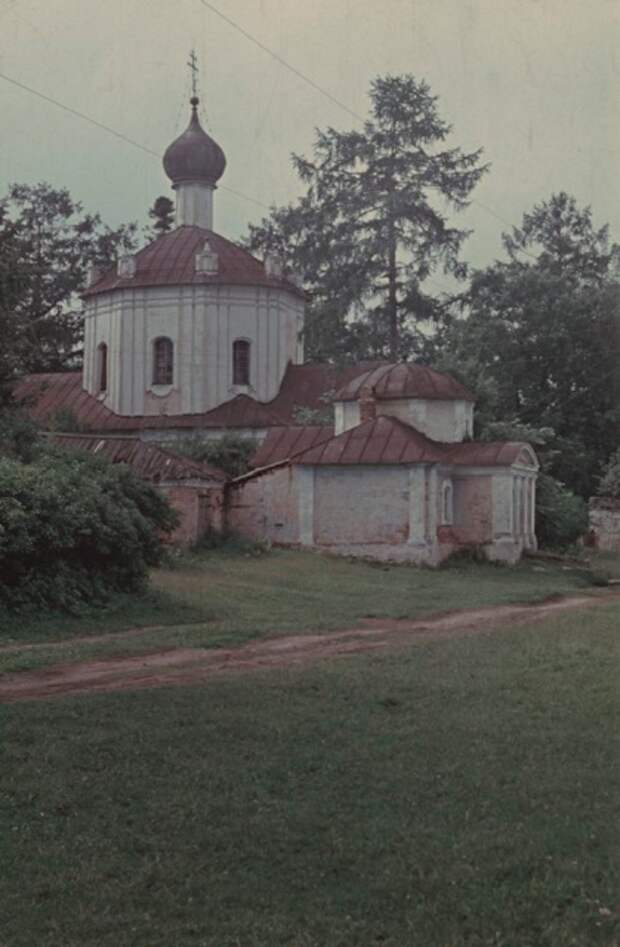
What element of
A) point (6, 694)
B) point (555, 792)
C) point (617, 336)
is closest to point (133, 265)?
point (617, 336)

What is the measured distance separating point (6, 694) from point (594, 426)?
36.4 metres

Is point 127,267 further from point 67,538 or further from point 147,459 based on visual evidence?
point 67,538

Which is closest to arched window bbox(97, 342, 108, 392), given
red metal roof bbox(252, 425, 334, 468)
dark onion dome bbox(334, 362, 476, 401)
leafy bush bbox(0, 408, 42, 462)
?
red metal roof bbox(252, 425, 334, 468)

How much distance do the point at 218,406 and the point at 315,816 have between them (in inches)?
1239

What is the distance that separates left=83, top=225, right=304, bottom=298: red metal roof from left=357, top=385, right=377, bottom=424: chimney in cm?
858

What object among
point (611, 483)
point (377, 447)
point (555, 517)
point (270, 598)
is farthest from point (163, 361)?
point (270, 598)

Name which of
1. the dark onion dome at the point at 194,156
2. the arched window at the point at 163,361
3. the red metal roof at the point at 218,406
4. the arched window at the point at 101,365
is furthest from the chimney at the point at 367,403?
the dark onion dome at the point at 194,156

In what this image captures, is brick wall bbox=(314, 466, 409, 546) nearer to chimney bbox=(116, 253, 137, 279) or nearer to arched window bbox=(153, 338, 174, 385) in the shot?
arched window bbox=(153, 338, 174, 385)

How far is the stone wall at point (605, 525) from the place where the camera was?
38219 millimetres

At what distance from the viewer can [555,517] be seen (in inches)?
1335

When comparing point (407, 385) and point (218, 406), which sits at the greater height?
point (218, 406)

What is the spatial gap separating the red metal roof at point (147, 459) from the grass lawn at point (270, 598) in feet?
7.73

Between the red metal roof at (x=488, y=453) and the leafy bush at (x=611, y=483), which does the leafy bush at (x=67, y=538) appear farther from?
the leafy bush at (x=611, y=483)

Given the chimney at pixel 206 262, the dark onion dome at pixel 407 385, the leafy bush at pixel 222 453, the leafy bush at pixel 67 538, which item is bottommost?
the leafy bush at pixel 67 538
